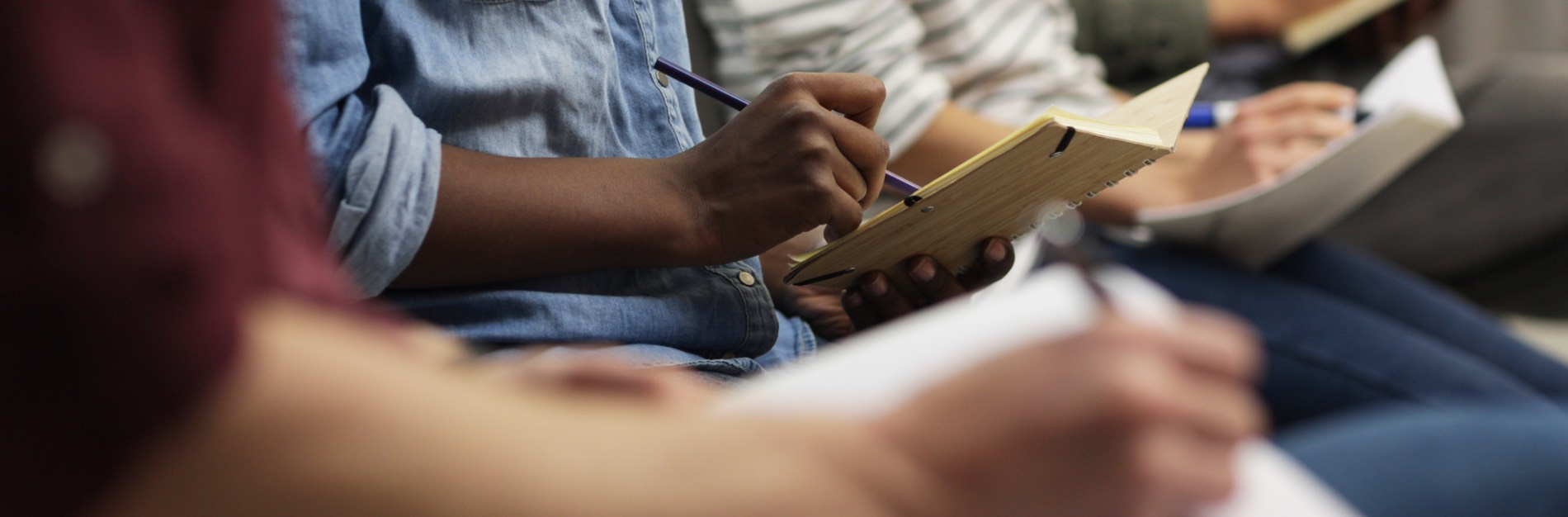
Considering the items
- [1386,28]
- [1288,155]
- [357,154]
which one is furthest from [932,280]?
[1386,28]

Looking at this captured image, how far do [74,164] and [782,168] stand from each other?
0.50 meters

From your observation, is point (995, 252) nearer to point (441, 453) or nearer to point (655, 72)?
point (655, 72)

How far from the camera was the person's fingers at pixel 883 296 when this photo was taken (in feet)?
2.58

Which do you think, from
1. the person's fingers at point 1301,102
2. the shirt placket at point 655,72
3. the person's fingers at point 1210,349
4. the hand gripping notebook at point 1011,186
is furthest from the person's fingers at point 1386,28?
the person's fingers at point 1210,349

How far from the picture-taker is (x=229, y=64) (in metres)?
0.24

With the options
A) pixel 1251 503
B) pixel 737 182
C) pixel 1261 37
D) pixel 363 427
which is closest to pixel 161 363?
pixel 363 427

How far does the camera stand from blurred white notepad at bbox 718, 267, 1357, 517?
265mm

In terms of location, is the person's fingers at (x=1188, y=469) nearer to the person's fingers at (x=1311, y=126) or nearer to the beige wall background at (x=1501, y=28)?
the person's fingers at (x=1311, y=126)

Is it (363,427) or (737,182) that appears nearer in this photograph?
(363,427)

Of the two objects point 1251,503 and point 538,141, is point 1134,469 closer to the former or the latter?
point 1251,503

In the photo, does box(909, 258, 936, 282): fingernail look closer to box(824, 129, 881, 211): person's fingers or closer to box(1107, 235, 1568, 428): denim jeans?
box(824, 129, 881, 211): person's fingers

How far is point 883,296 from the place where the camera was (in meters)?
0.79

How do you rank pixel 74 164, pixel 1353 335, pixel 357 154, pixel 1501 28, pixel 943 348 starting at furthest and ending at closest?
pixel 1501 28, pixel 1353 335, pixel 357 154, pixel 943 348, pixel 74 164

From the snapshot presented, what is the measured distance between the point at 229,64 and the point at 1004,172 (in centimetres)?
49
